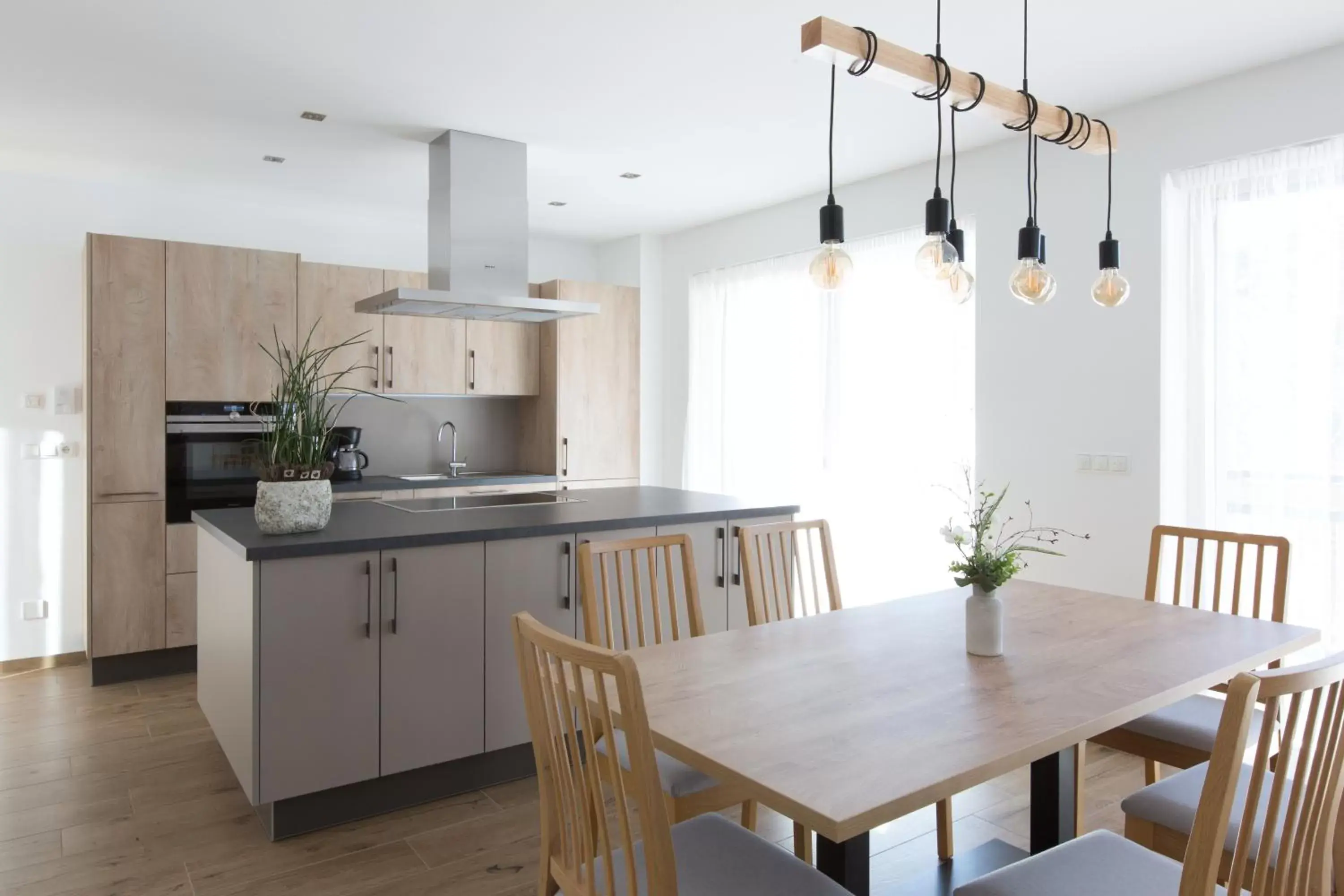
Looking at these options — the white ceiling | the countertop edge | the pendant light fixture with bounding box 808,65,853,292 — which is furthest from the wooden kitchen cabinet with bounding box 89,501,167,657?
the pendant light fixture with bounding box 808,65,853,292

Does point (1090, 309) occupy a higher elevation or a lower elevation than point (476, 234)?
lower

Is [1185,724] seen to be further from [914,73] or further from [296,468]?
[296,468]

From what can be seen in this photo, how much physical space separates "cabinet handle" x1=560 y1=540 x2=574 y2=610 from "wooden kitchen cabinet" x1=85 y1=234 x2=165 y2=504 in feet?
8.51

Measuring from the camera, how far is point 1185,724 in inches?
87.0

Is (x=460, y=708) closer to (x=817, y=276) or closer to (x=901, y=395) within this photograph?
(x=817, y=276)

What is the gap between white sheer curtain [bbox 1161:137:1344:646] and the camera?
313 cm

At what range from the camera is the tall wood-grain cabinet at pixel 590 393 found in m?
5.80

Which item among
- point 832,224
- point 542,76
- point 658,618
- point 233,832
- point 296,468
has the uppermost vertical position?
point 542,76

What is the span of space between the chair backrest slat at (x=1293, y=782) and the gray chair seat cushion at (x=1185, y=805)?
0.70 ft

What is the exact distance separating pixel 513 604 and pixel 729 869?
1.58 m

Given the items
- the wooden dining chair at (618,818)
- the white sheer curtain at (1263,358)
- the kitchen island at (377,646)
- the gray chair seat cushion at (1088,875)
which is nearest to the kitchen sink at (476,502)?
the kitchen island at (377,646)

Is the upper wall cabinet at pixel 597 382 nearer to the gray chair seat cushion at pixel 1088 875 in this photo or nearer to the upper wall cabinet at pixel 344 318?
the upper wall cabinet at pixel 344 318

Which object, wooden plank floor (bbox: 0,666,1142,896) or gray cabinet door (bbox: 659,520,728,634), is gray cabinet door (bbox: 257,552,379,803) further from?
gray cabinet door (bbox: 659,520,728,634)

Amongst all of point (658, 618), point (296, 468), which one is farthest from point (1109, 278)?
point (296, 468)
